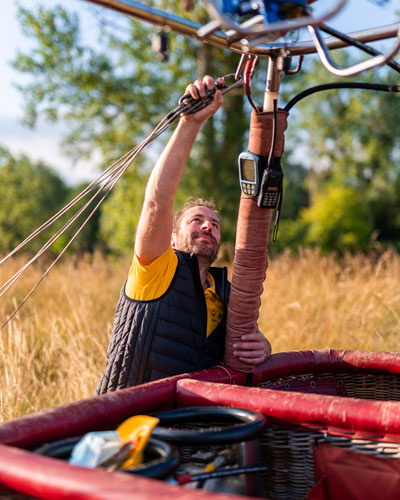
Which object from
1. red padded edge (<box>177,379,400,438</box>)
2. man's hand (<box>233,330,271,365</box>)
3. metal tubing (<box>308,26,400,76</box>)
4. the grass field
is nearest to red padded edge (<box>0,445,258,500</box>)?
red padded edge (<box>177,379,400,438</box>)

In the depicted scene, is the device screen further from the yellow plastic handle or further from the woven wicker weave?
the yellow plastic handle

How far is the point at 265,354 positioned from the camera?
71.3 inches

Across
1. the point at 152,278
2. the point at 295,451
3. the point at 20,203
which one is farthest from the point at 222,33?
the point at 20,203

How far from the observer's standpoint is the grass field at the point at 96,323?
3.02 metres

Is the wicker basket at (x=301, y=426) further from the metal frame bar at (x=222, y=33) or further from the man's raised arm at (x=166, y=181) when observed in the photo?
the metal frame bar at (x=222, y=33)

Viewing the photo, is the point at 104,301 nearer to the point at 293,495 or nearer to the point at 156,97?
the point at 293,495

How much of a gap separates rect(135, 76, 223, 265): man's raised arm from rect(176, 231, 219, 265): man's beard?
1.04 ft

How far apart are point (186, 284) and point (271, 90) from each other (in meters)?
0.76

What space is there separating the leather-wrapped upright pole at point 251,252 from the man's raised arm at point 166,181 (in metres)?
0.18

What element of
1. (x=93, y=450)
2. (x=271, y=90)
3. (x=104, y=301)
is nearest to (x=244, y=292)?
(x=271, y=90)

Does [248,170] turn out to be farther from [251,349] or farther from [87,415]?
[87,415]

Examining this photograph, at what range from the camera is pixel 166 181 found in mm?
1878

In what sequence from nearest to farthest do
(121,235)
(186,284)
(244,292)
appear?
(244,292)
(186,284)
(121,235)

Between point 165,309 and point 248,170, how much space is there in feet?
1.91
